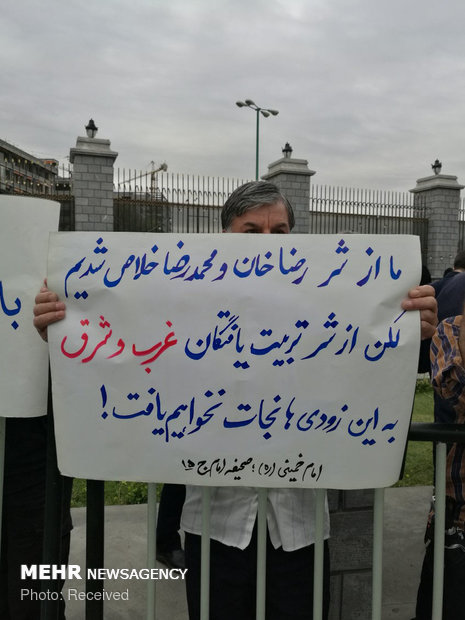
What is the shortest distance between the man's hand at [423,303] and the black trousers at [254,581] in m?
0.65

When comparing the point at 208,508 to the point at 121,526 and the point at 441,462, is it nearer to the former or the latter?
the point at 441,462

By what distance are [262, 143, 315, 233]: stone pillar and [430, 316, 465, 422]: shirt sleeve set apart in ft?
54.2

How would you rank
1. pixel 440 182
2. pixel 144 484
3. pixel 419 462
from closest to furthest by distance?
pixel 144 484 < pixel 419 462 < pixel 440 182

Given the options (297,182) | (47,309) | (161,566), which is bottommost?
(161,566)

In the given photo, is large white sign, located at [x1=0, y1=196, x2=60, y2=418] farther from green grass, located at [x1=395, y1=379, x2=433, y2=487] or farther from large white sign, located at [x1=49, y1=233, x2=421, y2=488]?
green grass, located at [x1=395, y1=379, x2=433, y2=487]

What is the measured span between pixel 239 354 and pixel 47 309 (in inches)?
17.8

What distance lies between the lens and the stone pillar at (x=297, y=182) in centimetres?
1767

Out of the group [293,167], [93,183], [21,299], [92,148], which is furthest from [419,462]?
[293,167]

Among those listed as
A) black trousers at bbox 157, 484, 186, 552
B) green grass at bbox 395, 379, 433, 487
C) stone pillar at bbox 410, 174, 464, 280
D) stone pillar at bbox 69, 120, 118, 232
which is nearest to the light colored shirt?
black trousers at bbox 157, 484, 186, 552

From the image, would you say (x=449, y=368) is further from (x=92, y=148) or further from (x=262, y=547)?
(x=92, y=148)

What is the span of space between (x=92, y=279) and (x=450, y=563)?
1.20 meters

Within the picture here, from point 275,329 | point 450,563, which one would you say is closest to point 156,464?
point 275,329

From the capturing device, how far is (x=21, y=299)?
4.31 ft

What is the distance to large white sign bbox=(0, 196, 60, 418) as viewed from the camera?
1.31 metres
